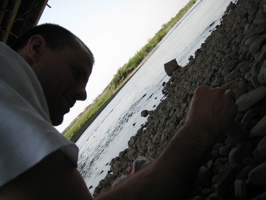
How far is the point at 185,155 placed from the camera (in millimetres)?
899

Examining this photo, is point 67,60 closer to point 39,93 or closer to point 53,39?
point 53,39

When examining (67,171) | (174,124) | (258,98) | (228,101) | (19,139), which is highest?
(19,139)

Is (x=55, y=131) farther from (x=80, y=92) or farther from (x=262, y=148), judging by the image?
(x=262, y=148)

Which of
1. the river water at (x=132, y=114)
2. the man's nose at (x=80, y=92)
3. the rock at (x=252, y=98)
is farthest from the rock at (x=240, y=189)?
the river water at (x=132, y=114)

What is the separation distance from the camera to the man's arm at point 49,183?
1.65 ft

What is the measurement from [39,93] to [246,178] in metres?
0.88

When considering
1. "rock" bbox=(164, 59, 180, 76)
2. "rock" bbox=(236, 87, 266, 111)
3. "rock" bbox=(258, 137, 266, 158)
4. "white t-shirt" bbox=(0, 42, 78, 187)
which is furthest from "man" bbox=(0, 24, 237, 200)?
"rock" bbox=(164, 59, 180, 76)

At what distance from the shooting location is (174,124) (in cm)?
255

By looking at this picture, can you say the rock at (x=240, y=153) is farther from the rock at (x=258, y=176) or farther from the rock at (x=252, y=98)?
the rock at (x=252, y=98)

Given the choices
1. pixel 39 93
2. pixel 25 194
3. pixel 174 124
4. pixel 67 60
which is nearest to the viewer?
pixel 25 194

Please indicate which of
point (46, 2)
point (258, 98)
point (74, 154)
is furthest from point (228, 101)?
point (46, 2)

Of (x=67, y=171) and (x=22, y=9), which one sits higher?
(x=22, y=9)

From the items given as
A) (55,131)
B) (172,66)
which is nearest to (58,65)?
(55,131)

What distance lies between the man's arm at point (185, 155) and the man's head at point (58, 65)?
60 cm
